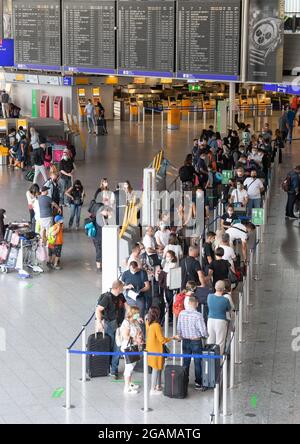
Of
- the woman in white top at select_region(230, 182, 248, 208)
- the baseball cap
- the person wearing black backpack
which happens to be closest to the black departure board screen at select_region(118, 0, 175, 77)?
the person wearing black backpack

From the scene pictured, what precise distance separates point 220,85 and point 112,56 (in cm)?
2350

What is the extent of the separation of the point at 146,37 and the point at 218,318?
14.2 m

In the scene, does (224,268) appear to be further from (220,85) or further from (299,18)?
(220,85)

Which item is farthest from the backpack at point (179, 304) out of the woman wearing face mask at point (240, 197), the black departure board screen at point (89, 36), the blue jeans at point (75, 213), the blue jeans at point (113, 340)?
the black departure board screen at point (89, 36)

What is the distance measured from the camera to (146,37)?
85.7 ft

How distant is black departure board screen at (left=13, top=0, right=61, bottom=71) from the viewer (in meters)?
28.1

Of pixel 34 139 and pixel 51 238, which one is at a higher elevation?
pixel 34 139

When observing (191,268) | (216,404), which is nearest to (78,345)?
(191,268)

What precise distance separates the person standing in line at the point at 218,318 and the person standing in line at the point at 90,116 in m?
26.3

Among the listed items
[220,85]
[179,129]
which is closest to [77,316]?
[179,129]

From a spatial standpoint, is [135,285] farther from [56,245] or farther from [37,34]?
[37,34]

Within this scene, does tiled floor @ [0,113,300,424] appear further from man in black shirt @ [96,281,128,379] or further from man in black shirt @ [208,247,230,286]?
man in black shirt @ [208,247,230,286]

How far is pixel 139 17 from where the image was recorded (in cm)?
2617

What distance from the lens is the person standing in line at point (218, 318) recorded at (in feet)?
42.9
